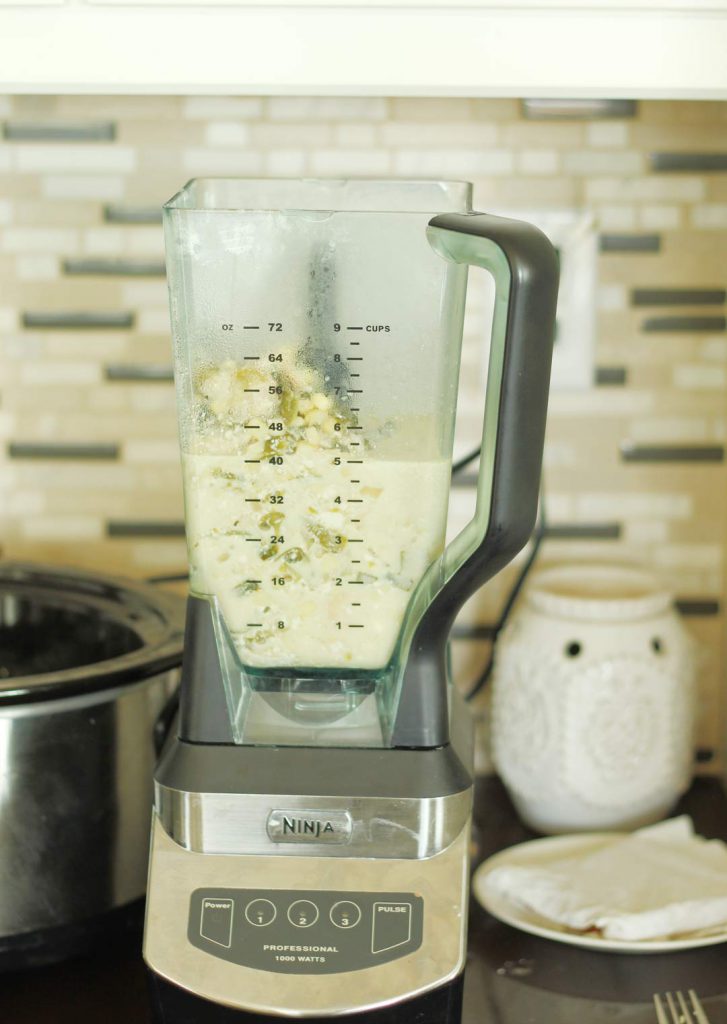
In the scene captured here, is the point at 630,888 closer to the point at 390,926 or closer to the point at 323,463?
the point at 390,926

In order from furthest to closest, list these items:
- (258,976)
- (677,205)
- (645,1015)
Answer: (677,205) → (645,1015) → (258,976)

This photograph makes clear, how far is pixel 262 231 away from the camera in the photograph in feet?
1.83

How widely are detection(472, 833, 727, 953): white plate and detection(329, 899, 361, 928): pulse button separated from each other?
0.20 metres

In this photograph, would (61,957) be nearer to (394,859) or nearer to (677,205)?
(394,859)

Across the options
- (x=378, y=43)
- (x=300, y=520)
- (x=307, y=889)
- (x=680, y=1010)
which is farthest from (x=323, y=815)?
(x=378, y=43)

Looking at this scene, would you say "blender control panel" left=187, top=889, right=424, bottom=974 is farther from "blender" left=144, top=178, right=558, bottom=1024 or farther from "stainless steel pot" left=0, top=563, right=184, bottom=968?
"stainless steel pot" left=0, top=563, right=184, bottom=968

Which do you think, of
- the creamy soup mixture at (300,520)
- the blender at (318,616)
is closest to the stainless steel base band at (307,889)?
the blender at (318,616)

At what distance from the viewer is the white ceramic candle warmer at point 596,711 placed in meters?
0.83

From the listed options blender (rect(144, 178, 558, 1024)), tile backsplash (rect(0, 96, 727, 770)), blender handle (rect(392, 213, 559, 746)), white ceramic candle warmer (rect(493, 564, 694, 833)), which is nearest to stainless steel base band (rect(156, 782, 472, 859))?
blender (rect(144, 178, 558, 1024))

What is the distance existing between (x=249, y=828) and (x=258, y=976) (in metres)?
0.07

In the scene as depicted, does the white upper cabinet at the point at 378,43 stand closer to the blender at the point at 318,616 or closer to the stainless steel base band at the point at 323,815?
the blender at the point at 318,616

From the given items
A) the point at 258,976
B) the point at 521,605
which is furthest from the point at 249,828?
the point at 521,605

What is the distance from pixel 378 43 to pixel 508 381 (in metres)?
0.25

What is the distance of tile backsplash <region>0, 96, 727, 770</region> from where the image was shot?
913mm
